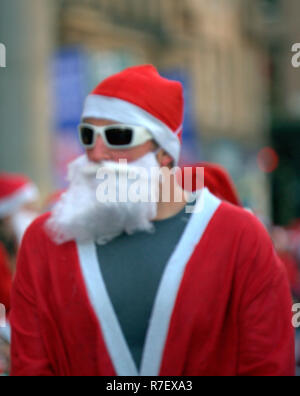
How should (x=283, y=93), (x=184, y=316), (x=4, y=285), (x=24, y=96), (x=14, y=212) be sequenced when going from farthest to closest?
(x=283, y=93) < (x=24, y=96) < (x=14, y=212) < (x=4, y=285) < (x=184, y=316)

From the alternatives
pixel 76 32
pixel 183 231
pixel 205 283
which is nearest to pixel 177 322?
pixel 205 283

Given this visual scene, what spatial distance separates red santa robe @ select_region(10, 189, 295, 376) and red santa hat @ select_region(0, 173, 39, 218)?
133 inches

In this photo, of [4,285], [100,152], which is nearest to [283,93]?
[4,285]

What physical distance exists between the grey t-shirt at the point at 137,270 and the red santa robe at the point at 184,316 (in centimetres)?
3

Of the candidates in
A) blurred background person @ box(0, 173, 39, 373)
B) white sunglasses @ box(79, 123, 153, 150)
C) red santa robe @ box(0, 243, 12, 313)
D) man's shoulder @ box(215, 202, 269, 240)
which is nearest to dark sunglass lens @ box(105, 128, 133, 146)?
white sunglasses @ box(79, 123, 153, 150)

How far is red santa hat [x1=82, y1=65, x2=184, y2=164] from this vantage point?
269 centimetres

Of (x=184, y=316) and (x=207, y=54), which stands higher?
(x=207, y=54)

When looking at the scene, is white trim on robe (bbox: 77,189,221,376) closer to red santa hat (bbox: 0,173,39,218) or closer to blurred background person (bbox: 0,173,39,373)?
blurred background person (bbox: 0,173,39,373)

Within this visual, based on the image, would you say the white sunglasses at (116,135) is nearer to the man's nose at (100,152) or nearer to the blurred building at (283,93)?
the man's nose at (100,152)

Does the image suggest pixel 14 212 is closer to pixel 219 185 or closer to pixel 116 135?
pixel 219 185

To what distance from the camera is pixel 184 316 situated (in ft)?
8.20

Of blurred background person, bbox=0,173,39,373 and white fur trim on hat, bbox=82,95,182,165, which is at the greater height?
white fur trim on hat, bbox=82,95,182,165

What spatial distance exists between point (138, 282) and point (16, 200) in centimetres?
373

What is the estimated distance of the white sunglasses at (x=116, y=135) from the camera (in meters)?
2.65
